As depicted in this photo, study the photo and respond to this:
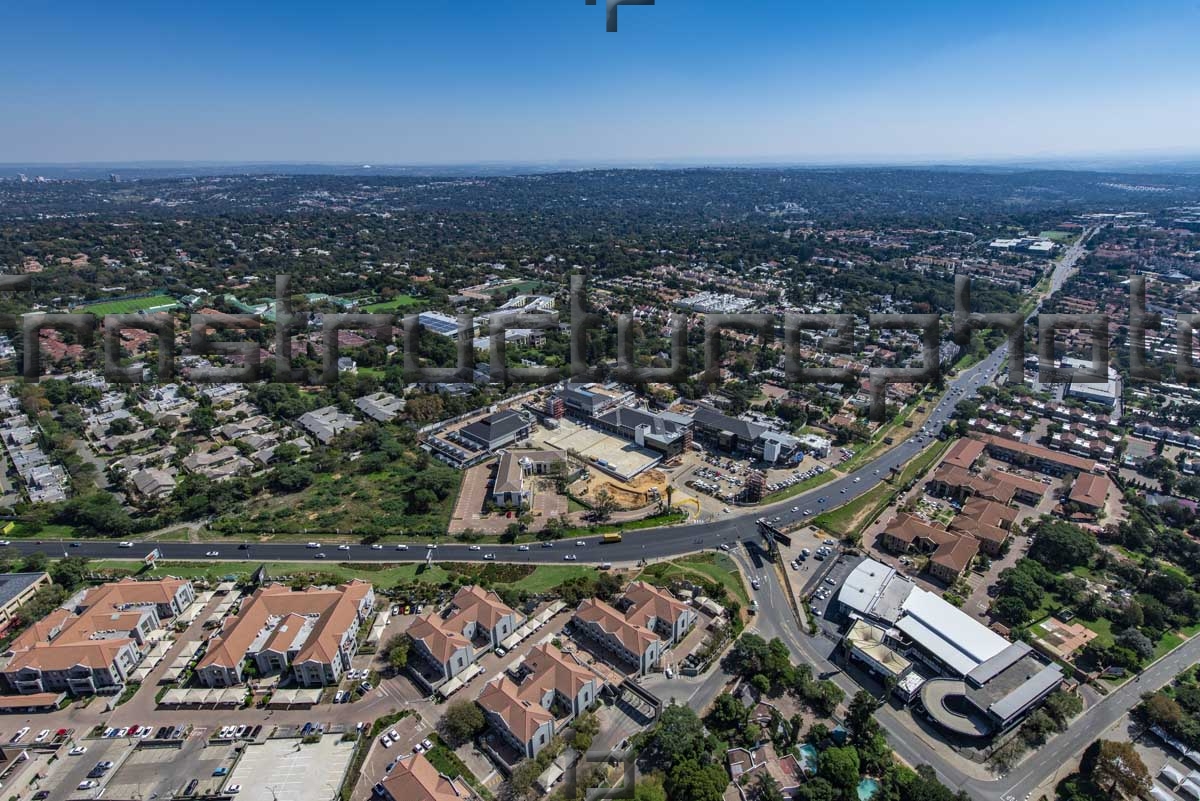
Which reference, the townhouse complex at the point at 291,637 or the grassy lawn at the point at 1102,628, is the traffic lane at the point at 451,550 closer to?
the townhouse complex at the point at 291,637

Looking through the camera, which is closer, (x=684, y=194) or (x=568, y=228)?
(x=568, y=228)

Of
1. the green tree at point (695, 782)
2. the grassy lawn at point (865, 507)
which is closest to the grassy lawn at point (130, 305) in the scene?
the grassy lawn at point (865, 507)

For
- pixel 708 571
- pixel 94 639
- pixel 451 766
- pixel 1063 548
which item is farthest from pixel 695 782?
pixel 1063 548

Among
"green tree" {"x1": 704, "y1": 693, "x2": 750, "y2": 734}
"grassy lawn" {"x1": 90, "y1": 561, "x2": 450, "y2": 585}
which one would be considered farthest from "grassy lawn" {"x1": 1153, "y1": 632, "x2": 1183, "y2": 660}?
"grassy lawn" {"x1": 90, "y1": 561, "x2": 450, "y2": 585}

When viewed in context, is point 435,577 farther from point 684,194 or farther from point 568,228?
point 684,194

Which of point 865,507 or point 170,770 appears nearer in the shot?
point 170,770

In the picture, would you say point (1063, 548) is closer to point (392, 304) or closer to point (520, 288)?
point (520, 288)

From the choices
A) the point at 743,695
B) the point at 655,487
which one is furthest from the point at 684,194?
Answer: the point at 743,695
